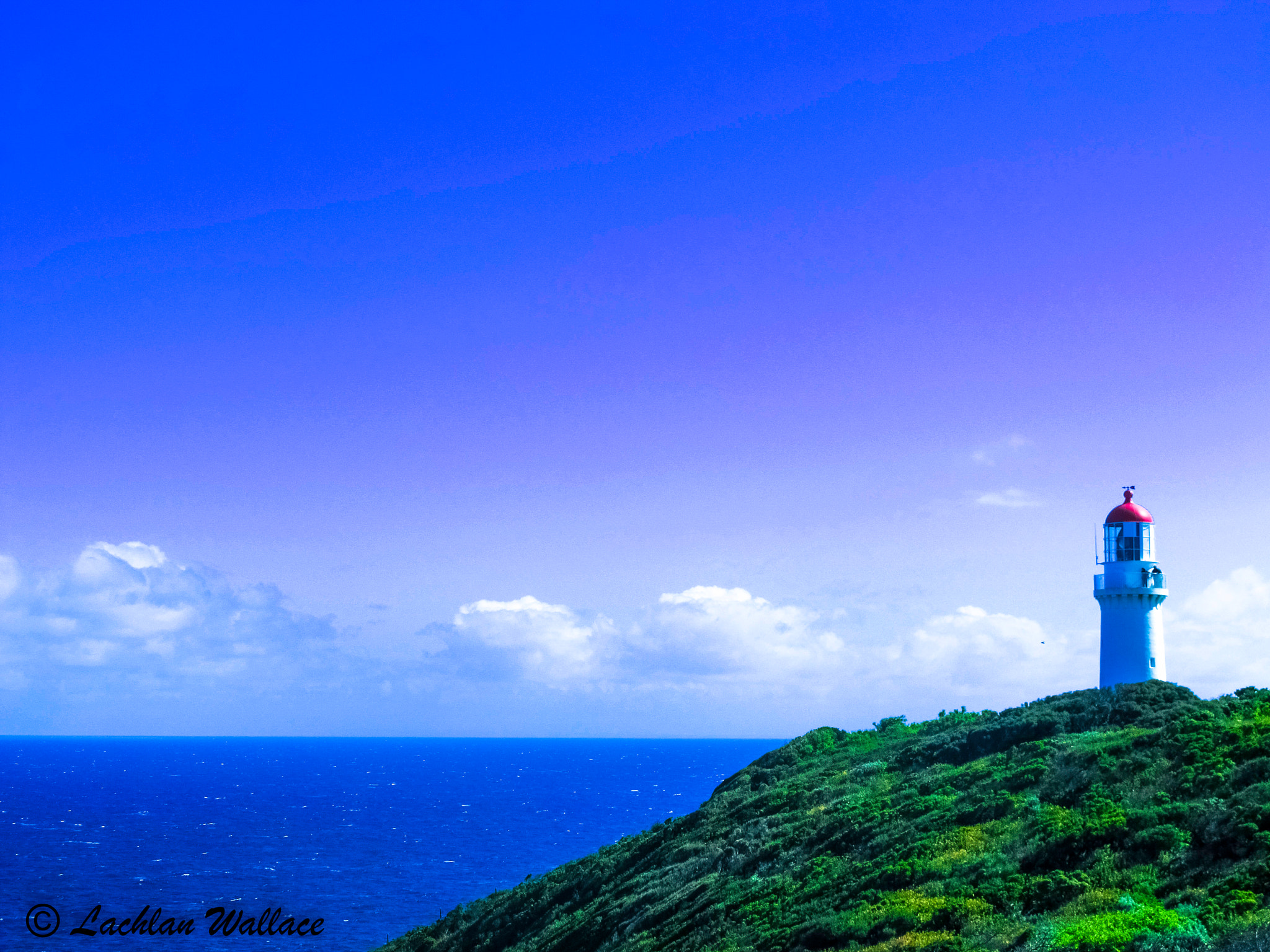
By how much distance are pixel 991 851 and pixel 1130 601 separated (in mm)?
19779

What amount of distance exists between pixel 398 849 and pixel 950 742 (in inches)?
3115

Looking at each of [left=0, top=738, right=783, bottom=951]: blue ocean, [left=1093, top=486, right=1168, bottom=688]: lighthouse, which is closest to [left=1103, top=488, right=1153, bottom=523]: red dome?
[left=1093, top=486, right=1168, bottom=688]: lighthouse

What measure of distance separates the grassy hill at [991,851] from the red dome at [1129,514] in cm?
760

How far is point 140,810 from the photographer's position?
136m

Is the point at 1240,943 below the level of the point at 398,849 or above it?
above

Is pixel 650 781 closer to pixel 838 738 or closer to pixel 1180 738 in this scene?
pixel 838 738

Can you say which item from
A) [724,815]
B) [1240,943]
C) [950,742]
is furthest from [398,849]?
[1240,943]

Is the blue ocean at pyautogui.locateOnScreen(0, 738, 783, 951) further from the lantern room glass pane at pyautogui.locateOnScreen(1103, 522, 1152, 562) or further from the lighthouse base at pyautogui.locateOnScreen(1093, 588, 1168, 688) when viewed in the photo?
the lantern room glass pane at pyautogui.locateOnScreen(1103, 522, 1152, 562)

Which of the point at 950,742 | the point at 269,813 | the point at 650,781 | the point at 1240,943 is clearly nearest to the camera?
the point at 1240,943
